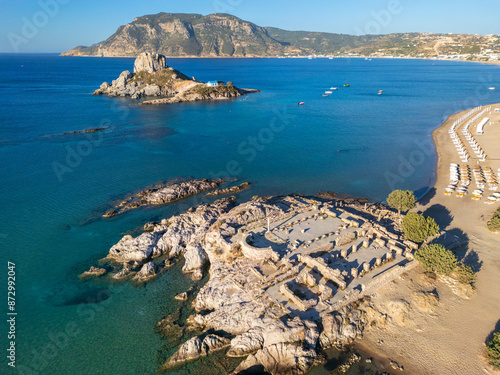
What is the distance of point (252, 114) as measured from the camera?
12888 centimetres

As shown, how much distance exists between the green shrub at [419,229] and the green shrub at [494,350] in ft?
48.6

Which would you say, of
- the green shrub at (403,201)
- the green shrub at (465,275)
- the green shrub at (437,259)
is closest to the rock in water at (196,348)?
the green shrub at (437,259)

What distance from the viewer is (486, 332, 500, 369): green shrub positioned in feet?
86.5

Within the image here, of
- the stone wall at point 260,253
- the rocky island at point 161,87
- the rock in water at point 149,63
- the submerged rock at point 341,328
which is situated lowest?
the submerged rock at point 341,328

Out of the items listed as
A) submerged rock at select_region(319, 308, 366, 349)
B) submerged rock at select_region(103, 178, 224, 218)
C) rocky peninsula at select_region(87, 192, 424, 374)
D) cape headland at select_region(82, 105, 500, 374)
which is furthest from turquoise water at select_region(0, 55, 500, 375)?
submerged rock at select_region(319, 308, 366, 349)

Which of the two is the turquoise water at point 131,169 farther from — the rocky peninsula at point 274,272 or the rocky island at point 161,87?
the rocky island at point 161,87

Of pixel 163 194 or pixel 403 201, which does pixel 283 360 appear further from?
pixel 163 194

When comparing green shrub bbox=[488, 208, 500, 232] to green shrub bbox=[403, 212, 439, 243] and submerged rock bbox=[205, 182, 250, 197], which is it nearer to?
green shrub bbox=[403, 212, 439, 243]

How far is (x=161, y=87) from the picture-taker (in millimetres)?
181250

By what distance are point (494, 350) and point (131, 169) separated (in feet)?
242

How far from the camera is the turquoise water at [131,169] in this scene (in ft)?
110

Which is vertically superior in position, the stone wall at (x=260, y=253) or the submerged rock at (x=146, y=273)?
the stone wall at (x=260, y=253)

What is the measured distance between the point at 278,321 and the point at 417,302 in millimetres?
15925

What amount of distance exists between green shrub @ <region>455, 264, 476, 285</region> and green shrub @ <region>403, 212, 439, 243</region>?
634 centimetres
